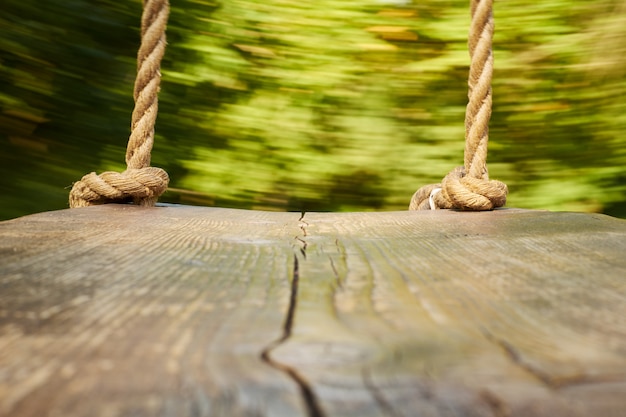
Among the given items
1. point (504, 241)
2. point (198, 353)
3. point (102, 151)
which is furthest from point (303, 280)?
point (102, 151)

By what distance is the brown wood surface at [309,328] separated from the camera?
0.31 metres

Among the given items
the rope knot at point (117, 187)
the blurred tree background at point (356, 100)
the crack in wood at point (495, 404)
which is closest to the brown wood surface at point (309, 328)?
the crack in wood at point (495, 404)

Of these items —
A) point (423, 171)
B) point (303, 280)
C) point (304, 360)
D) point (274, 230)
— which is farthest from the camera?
point (423, 171)

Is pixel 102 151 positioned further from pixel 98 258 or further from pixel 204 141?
pixel 98 258

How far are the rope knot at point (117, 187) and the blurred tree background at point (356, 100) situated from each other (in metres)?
0.91

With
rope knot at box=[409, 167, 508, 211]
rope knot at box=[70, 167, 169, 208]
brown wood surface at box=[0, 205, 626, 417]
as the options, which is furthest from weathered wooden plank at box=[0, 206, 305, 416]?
rope knot at box=[409, 167, 508, 211]

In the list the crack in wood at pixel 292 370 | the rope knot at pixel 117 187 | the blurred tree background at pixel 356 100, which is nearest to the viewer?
the crack in wood at pixel 292 370

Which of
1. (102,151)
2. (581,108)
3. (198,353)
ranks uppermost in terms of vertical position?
(581,108)

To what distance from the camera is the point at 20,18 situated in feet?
6.75

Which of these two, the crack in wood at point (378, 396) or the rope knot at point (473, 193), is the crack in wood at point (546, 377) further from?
the rope knot at point (473, 193)

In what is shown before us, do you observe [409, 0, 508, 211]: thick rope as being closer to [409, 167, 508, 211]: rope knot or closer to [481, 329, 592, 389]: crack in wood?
[409, 167, 508, 211]: rope knot

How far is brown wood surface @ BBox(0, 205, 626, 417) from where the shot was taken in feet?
1.03

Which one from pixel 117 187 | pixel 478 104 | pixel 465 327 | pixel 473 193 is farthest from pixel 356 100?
pixel 465 327

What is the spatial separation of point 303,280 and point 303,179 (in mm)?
1886
